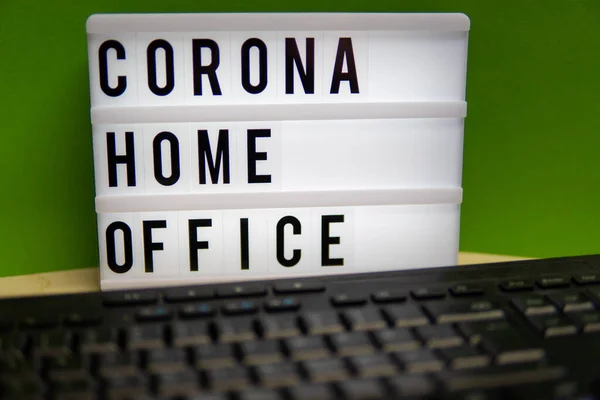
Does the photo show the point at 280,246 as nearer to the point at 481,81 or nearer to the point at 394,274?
the point at 394,274

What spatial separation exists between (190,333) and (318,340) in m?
0.08

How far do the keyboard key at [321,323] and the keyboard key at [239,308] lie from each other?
0.12 feet

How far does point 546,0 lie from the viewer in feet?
2.15

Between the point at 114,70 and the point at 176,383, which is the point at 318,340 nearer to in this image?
the point at 176,383

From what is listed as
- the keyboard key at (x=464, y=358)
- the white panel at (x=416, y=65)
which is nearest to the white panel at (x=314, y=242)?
the white panel at (x=416, y=65)

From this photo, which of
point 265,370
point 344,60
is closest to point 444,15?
point 344,60

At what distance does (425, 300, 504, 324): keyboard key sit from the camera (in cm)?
42

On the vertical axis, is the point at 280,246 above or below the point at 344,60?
below

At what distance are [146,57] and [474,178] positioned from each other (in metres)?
0.36

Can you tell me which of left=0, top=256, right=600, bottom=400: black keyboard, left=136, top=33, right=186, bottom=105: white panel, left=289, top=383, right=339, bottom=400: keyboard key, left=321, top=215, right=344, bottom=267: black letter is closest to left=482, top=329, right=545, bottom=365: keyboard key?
left=0, top=256, right=600, bottom=400: black keyboard

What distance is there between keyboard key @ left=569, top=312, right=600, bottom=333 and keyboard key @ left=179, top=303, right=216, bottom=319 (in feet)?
0.76

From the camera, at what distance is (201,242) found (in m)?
0.57

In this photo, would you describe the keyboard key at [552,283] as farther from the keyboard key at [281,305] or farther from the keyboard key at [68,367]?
the keyboard key at [68,367]

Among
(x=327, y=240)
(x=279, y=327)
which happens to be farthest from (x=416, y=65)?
(x=279, y=327)
